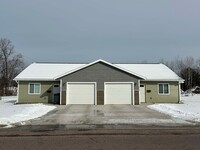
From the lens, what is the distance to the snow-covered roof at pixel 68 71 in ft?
101

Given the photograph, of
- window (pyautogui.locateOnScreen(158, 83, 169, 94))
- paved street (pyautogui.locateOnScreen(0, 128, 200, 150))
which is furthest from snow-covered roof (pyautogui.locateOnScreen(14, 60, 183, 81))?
paved street (pyautogui.locateOnScreen(0, 128, 200, 150))

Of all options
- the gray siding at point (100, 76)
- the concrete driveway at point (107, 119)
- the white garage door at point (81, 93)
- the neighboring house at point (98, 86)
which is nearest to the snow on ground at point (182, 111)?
the concrete driveway at point (107, 119)

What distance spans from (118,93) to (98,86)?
2.07 metres

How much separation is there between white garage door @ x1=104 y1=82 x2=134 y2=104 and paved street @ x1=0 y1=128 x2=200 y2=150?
18.1m

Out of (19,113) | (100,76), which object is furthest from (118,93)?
(19,113)

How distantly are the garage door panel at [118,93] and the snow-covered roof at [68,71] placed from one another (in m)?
1.58

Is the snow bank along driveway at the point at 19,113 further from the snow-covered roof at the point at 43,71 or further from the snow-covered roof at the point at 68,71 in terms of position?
the snow-covered roof at the point at 43,71

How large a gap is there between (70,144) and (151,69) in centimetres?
2797

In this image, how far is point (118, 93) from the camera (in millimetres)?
29047

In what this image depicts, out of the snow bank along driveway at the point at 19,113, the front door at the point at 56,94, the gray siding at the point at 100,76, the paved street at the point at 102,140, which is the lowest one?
the snow bank along driveway at the point at 19,113

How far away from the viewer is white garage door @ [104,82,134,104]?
2894 centimetres

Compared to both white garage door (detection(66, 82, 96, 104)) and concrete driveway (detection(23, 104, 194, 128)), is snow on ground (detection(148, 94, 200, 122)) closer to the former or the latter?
concrete driveway (detection(23, 104, 194, 128))

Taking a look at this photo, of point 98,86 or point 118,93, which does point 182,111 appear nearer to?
point 118,93

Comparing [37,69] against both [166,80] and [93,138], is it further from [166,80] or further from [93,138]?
[93,138]
